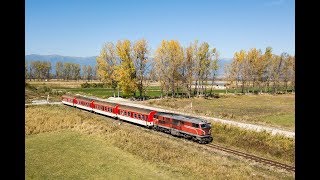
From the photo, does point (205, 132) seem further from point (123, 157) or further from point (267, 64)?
point (267, 64)

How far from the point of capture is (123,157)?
28844mm

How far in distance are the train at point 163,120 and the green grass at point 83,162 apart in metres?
8.28

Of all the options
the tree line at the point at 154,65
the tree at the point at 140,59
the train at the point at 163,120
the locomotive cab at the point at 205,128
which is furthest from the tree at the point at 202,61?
the locomotive cab at the point at 205,128

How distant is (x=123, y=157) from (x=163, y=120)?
37.2 feet

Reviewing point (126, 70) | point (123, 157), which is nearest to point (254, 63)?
point (126, 70)

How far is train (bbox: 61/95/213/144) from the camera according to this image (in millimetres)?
34125

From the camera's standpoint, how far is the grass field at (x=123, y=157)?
24234 mm

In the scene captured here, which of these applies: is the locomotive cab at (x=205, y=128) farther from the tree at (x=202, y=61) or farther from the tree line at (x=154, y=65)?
the tree at (x=202, y=61)

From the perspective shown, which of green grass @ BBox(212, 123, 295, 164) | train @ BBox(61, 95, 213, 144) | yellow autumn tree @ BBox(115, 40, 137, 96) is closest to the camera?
green grass @ BBox(212, 123, 295, 164)

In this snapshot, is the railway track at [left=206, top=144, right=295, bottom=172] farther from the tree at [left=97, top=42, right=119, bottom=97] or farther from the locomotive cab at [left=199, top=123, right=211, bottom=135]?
the tree at [left=97, top=42, right=119, bottom=97]

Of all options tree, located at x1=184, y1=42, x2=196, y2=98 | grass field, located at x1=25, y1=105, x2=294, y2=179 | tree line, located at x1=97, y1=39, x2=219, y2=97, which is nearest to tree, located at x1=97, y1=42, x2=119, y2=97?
tree line, located at x1=97, y1=39, x2=219, y2=97

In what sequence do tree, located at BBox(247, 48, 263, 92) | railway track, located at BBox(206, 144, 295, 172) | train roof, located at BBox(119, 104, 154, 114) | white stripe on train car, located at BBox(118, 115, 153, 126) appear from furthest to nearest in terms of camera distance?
tree, located at BBox(247, 48, 263, 92) → train roof, located at BBox(119, 104, 154, 114) → white stripe on train car, located at BBox(118, 115, 153, 126) → railway track, located at BBox(206, 144, 295, 172)

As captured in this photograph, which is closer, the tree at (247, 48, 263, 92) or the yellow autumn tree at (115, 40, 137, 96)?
the yellow autumn tree at (115, 40, 137, 96)

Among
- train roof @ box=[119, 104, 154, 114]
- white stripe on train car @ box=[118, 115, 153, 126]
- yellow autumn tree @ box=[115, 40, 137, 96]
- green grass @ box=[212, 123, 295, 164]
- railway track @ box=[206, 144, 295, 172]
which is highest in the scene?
yellow autumn tree @ box=[115, 40, 137, 96]
